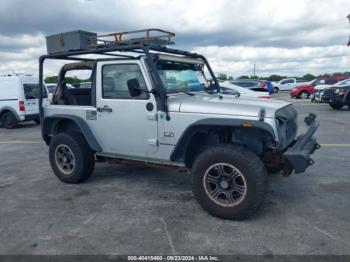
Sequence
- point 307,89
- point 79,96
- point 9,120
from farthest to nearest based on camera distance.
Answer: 1. point 307,89
2. point 9,120
3. point 79,96

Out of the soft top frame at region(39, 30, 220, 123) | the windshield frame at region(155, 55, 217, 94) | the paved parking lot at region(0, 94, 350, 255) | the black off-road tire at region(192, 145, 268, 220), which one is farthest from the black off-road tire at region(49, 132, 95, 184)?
the black off-road tire at region(192, 145, 268, 220)

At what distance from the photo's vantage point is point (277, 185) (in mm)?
4879

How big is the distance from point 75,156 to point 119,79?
1453mm

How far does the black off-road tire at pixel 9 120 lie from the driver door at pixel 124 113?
9.48m

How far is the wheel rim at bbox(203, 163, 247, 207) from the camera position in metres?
3.67

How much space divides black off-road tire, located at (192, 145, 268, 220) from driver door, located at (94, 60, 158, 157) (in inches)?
32.6

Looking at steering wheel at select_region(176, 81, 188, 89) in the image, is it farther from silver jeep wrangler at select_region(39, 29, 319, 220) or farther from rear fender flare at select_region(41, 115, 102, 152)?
rear fender flare at select_region(41, 115, 102, 152)

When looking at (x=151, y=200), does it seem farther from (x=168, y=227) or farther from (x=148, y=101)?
(x=148, y=101)

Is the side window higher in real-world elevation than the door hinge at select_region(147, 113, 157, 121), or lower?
higher

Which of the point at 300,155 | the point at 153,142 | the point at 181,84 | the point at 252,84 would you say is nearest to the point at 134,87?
the point at 153,142

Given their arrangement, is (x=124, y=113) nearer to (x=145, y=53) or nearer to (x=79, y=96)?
(x=145, y=53)

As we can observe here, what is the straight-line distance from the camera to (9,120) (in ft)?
41.8

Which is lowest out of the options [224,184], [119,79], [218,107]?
[224,184]

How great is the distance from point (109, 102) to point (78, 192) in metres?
1.47
